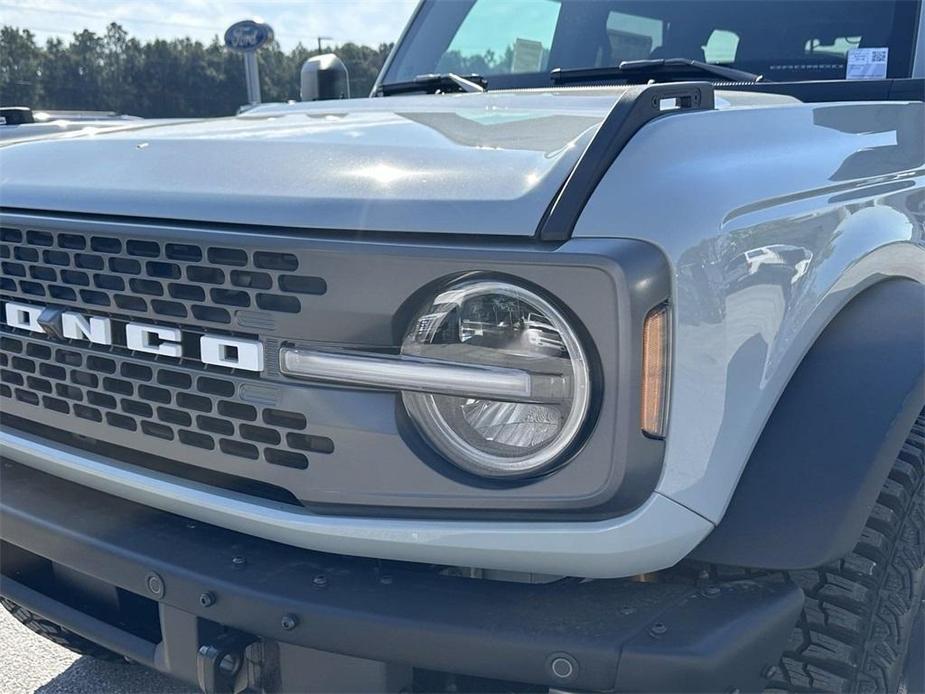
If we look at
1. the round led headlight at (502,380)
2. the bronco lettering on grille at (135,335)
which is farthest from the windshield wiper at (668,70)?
the bronco lettering on grille at (135,335)

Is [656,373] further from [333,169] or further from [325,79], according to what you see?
[325,79]

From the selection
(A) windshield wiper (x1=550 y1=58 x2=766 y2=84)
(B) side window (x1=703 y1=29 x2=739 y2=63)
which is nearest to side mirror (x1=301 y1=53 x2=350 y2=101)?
(A) windshield wiper (x1=550 y1=58 x2=766 y2=84)

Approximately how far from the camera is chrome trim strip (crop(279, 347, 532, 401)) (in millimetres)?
1466

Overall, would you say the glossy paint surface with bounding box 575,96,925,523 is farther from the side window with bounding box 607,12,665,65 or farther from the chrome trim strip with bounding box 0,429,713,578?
the side window with bounding box 607,12,665,65

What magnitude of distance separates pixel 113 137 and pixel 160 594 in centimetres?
104

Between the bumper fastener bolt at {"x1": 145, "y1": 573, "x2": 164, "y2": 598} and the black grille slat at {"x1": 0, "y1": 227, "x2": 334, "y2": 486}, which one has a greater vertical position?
the black grille slat at {"x1": 0, "y1": 227, "x2": 334, "y2": 486}

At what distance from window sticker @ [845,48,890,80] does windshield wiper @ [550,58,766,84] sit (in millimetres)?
235

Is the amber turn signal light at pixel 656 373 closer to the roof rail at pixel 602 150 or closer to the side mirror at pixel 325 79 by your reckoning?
the roof rail at pixel 602 150

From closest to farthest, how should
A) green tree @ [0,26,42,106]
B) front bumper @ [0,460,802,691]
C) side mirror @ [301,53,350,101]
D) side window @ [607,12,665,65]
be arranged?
front bumper @ [0,460,802,691] < side window @ [607,12,665,65] < side mirror @ [301,53,350,101] < green tree @ [0,26,42,106]

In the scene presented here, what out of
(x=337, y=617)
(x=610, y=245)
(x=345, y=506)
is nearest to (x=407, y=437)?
(x=345, y=506)

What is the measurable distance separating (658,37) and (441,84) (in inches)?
27.8

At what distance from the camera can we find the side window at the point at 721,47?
2.88 meters

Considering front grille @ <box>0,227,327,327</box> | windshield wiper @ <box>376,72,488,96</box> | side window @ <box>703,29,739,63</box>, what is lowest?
front grille @ <box>0,227,327,327</box>

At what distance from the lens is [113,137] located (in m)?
2.16
